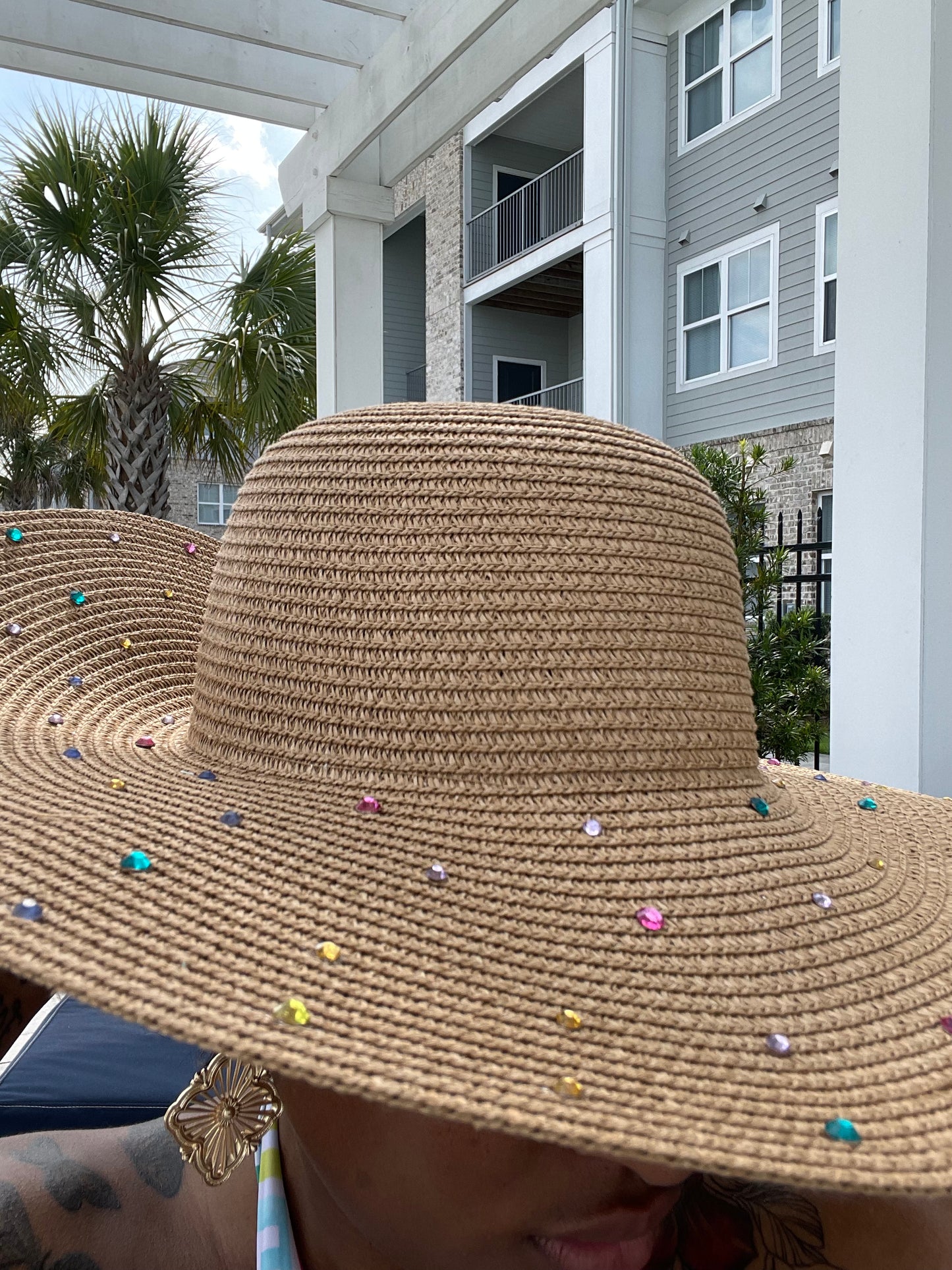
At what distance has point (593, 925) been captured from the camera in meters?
0.63

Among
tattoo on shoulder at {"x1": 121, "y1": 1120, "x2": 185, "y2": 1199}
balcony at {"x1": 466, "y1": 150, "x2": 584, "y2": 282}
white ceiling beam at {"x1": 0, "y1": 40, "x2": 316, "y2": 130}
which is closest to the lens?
tattoo on shoulder at {"x1": 121, "y1": 1120, "x2": 185, "y2": 1199}

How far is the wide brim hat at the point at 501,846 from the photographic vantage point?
1.71 ft

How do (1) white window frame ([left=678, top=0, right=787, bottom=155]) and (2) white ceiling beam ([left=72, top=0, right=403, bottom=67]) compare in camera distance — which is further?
(1) white window frame ([left=678, top=0, right=787, bottom=155])

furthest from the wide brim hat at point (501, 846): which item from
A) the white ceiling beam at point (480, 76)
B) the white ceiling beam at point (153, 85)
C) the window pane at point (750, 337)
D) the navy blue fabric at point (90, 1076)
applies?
the window pane at point (750, 337)

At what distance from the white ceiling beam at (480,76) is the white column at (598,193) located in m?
3.61

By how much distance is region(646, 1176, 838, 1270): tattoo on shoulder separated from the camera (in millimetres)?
907

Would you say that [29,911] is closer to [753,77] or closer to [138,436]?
[138,436]

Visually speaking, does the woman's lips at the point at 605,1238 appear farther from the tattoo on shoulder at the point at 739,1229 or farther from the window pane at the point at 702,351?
the window pane at the point at 702,351

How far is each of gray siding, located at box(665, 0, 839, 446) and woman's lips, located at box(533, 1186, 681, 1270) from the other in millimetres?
7926

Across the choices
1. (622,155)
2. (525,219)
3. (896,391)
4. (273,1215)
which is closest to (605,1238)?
(273,1215)

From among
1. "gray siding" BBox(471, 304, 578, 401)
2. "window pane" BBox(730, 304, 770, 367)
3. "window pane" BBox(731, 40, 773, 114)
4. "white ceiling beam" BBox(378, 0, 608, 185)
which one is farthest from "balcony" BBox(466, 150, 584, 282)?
"white ceiling beam" BBox(378, 0, 608, 185)

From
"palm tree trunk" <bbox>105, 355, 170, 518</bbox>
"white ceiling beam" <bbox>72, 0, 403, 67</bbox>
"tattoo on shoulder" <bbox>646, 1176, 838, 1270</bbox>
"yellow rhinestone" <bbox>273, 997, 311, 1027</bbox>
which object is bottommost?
"tattoo on shoulder" <bbox>646, 1176, 838, 1270</bbox>

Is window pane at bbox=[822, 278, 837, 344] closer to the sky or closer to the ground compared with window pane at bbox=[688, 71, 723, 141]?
closer to the ground

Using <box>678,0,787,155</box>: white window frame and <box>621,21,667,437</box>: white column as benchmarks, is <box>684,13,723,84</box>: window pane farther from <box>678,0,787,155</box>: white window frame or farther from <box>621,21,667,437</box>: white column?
<box>621,21,667,437</box>: white column
